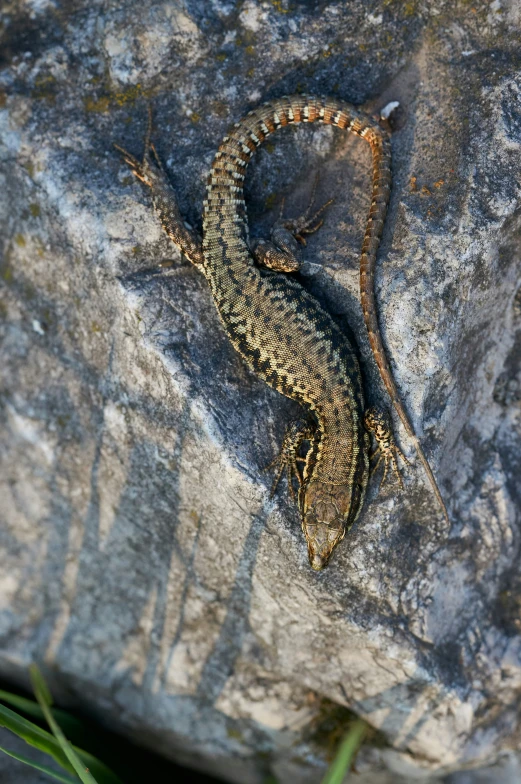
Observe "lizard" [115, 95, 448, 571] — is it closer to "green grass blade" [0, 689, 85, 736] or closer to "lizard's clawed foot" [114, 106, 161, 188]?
"lizard's clawed foot" [114, 106, 161, 188]

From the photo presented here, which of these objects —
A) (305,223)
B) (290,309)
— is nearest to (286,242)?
(305,223)

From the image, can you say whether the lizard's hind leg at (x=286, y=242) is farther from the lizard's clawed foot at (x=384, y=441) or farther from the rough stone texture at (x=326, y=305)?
the lizard's clawed foot at (x=384, y=441)

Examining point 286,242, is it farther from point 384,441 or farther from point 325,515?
point 325,515

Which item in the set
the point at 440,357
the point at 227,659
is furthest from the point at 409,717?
the point at 440,357

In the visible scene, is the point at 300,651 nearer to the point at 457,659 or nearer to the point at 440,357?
the point at 457,659

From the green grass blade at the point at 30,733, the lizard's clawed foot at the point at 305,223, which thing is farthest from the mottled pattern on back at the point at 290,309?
the green grass blade at the point at 30,733

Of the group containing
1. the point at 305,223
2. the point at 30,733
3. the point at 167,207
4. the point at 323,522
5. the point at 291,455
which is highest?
the point at 305,223
